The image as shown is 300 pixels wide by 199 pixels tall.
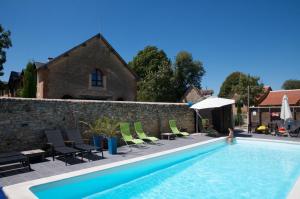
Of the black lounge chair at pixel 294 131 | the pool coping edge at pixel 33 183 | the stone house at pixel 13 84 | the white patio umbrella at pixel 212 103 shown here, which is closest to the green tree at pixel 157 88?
the stone house at pixel 13 84

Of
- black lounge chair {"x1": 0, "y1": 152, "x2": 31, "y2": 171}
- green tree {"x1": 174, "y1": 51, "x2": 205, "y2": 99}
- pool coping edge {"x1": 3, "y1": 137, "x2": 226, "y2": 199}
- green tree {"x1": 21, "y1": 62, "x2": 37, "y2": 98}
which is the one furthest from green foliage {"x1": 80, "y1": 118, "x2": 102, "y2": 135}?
green tree {"x1": 174, "y1": 51, "x2": 205, "y2": 99}

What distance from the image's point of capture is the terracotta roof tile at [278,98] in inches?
1139

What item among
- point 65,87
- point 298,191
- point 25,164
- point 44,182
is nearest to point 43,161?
point 25,164

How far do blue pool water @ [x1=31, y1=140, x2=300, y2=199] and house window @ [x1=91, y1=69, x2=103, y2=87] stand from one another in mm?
15569

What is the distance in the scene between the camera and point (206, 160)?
10602mm

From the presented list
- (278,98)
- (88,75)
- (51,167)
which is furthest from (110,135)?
(278,98)

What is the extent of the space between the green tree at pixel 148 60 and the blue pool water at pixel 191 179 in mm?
34641

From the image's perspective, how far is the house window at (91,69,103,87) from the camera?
23719 millimetres

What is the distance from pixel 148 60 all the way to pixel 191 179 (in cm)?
3951

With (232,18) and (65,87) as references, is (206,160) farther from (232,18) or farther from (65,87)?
(65,87)

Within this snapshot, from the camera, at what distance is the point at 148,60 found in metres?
45.9

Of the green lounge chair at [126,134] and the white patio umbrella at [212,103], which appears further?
the white patio umbrella at [212,103]

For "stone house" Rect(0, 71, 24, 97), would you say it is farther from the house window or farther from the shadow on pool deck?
the shadow on pool deck

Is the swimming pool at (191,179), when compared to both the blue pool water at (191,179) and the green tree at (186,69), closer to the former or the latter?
the blue pool water at (191,179)
